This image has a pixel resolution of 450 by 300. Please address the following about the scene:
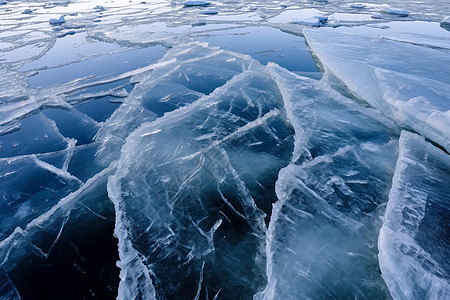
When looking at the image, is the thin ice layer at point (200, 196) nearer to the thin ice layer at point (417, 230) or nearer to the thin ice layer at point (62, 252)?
the thin ice layer at point (62, 252)

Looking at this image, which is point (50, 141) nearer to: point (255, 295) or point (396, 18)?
point (255, 295)

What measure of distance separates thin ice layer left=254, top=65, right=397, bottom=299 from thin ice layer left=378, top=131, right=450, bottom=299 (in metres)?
0.13

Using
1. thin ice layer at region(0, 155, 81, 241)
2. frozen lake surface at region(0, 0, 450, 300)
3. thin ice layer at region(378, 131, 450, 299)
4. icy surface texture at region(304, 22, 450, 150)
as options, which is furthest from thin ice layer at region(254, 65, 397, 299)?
thin ice layer at region(0, 155, 81, 241)

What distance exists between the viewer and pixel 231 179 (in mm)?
2621

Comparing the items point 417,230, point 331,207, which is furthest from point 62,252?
point 417,230

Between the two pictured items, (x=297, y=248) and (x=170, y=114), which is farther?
(x=170, y=114)

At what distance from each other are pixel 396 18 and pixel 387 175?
9881mm

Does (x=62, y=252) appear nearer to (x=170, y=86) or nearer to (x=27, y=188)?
(x=27, y=188)

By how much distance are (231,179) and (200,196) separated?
1.27 feet

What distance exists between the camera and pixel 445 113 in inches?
114

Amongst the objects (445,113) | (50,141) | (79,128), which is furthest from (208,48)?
(445,113)

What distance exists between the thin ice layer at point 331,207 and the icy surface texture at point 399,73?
0.99ft

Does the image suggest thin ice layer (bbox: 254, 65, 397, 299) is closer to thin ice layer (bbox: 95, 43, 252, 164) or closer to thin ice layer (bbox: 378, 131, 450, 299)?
thin ice layer (bbox: 378, 131, 450, 299)

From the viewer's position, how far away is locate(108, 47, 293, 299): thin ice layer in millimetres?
1810
